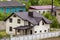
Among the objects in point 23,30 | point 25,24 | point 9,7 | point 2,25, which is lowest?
point 9,7

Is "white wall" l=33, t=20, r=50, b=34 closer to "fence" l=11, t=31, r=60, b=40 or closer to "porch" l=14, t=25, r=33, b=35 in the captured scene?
"porch" l=14, t=25, r=33, b=35

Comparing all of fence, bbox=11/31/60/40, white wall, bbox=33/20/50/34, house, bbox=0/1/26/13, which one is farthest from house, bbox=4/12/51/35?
house, bbox=0/1/26/13

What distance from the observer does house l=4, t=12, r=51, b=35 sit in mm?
35656

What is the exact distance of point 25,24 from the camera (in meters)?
36.3

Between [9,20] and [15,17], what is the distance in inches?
43.0

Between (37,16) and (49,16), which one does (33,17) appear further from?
(49,16)

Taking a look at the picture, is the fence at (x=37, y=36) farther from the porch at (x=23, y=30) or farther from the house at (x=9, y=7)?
the house at (x=9, y=7)

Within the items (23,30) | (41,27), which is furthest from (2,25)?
(41,27)

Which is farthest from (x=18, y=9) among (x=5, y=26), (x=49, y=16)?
(x=5, y=26)

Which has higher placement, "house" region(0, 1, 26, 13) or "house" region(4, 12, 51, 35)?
"house" region(4, 12, 51, 35)

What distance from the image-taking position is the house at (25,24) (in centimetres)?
3566

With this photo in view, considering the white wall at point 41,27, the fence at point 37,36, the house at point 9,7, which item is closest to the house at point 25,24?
the white wall at point 41,27

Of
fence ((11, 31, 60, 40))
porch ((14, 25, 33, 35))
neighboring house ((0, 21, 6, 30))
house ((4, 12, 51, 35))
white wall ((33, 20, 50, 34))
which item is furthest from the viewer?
neighboring house ((0, 21, 6, 30))

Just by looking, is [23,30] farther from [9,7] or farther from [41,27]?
[9,7]
